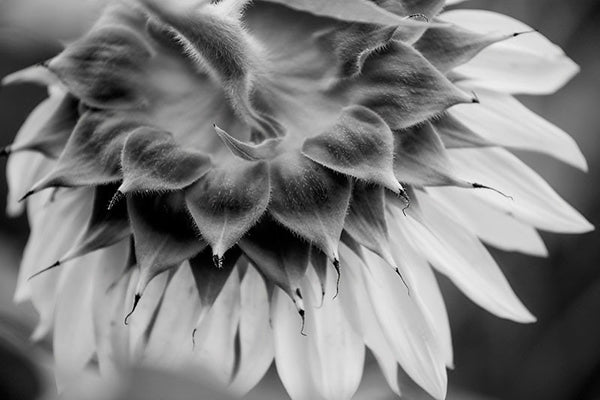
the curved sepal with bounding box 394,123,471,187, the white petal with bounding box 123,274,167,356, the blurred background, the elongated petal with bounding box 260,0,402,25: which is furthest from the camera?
the blurred background

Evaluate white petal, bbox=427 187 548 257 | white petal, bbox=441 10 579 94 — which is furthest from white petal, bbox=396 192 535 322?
white petal, bbox=441 10 579 94

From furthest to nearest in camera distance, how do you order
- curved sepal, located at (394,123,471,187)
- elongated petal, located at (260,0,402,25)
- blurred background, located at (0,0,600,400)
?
blurred background, located at (0,0,600,400) → curved sepal, located at (394,123,471,187) → elongated petal, located at (260,0,402,25)

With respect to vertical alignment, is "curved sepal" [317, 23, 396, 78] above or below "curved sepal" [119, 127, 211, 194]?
above

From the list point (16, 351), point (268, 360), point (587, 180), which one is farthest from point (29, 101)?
point (587, 180)

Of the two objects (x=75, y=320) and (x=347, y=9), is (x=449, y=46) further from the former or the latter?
(x=75, y=320)

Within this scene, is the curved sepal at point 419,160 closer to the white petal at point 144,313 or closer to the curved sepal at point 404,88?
the curved sepal at point 404,88

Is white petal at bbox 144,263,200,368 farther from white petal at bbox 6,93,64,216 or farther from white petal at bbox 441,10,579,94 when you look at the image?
white petal at bbox 441,10,579,94

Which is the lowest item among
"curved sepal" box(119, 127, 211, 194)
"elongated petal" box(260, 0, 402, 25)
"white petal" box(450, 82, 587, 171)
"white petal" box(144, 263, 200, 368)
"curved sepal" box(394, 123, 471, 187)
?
"white petal" box(144, 263, 200, 368)
